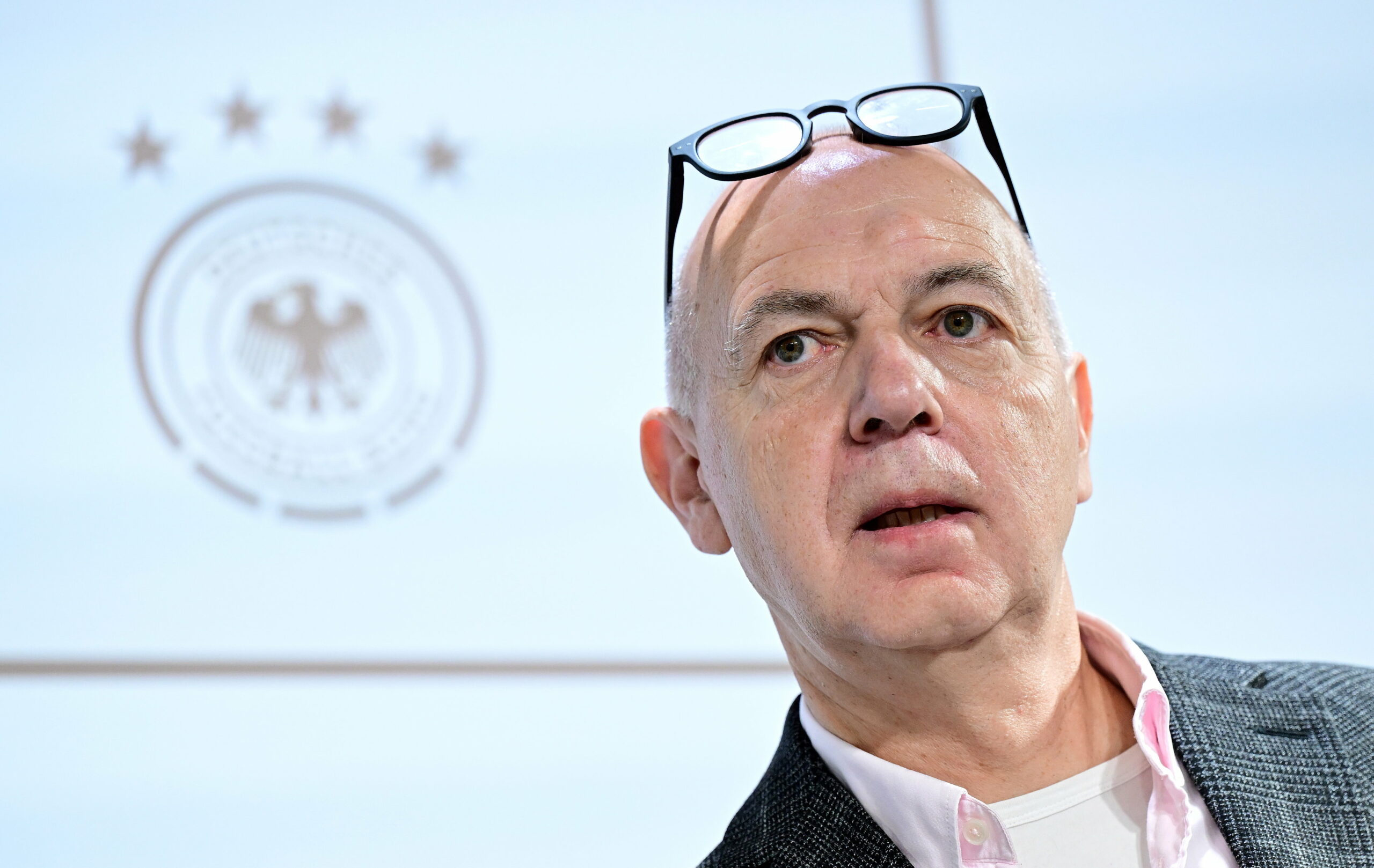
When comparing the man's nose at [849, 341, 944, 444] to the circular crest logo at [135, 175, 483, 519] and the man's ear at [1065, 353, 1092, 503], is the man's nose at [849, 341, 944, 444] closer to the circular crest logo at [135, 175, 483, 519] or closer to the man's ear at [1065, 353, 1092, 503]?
the man's ear at [1065, 353, 1092, 503]

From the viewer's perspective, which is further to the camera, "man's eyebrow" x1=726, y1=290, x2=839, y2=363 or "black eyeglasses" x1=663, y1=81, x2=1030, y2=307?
"black eyeglasses" x1=663, y1=81, x2=1030, y2=307

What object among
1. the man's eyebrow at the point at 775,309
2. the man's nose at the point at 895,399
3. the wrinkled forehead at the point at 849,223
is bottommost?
the man's nose at the point at 895,399

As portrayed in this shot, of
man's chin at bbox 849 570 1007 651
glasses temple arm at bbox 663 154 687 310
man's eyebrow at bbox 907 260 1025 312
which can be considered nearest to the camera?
man's chin at bbox 849 570 1007 651

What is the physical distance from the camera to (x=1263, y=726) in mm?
1239

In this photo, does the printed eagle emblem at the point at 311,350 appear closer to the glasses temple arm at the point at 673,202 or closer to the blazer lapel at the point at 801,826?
the glasses temple arm at the point at 673,202

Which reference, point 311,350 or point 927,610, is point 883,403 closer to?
point 927,610

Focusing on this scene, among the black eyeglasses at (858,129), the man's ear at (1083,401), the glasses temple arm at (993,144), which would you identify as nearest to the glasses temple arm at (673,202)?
the black eyeglasses at (858,129)

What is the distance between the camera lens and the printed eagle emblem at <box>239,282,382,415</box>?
1840 mm

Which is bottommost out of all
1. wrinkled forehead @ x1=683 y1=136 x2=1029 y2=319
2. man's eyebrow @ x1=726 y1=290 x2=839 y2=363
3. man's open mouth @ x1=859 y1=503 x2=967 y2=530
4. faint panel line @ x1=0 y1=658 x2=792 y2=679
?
faint panel line @ x1=0 y1=658 x2=792 y2=679

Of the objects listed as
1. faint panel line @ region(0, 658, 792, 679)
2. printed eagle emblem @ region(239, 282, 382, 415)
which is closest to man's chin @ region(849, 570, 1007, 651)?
faint panel line @ region(0, 658, 792, 679)

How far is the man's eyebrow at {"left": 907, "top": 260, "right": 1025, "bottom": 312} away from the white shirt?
45cm

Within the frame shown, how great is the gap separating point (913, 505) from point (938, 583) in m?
0.08

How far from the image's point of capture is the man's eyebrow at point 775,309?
1.18m

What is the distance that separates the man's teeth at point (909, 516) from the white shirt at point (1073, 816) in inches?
10.5
